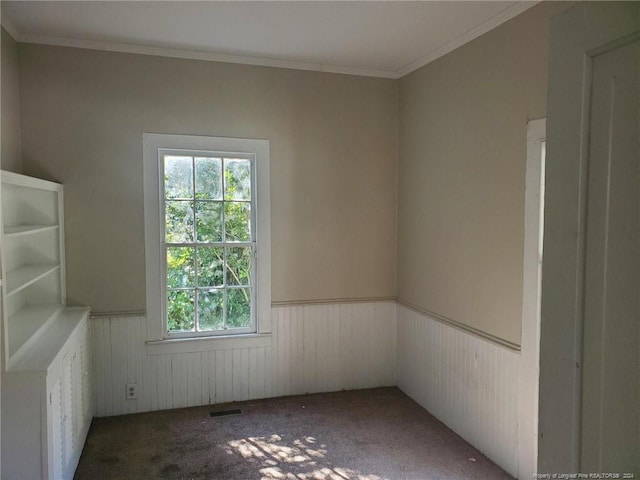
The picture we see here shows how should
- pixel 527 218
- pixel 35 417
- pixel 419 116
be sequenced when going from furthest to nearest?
1. pixel 419 116
2. pixel 527 218
3. pixel 35 417

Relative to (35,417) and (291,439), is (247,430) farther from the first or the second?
(35,417)

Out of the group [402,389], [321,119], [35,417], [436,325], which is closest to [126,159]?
[321,119]

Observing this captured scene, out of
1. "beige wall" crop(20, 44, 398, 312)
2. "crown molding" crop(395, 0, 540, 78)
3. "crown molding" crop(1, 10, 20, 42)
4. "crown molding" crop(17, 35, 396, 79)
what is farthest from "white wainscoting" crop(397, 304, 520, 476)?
"crown molding" crop(1, 10, 20, 42)

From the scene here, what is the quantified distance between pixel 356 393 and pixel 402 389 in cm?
42

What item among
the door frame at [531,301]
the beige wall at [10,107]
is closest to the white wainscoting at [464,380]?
the door frame at [531,301]

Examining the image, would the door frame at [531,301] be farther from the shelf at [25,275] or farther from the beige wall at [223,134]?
the shelf at [25,275]

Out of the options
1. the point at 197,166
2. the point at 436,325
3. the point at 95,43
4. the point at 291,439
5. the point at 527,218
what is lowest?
the point at 291,439

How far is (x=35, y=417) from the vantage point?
2.09 m

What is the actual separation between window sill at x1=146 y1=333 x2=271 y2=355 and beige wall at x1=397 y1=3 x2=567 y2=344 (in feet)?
4.46

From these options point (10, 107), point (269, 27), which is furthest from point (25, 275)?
point (269, 27)

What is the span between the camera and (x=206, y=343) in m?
3.59

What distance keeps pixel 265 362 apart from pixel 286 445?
0.86 meters

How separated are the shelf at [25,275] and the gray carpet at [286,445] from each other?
1.20 metres

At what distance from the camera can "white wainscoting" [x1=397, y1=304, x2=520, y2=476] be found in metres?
2.72
